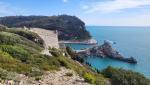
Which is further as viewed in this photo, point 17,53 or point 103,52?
point 103,52

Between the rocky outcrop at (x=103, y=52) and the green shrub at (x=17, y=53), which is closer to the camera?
the green shrub at (x=17, y=53)

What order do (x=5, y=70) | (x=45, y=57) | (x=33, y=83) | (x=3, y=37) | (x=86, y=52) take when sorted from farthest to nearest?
(x=86, y=52)
(x=3, y=37)
(x=45, y=57)
(x=5, y=70)
(x=33, y=83)

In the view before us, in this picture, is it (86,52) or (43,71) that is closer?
Result: (43,71)

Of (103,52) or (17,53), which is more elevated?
(17,53)

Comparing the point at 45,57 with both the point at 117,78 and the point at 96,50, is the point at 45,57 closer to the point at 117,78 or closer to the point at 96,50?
the point at 117,78

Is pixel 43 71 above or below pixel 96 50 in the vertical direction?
above

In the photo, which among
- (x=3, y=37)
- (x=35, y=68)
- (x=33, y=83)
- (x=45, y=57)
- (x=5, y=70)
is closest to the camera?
(x=33, y=83)

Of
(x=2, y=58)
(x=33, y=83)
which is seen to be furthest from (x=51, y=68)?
(x=33, y=83)

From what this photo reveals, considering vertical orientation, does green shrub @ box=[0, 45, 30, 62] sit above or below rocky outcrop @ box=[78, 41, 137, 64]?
above

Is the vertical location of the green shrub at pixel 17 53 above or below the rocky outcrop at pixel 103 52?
above

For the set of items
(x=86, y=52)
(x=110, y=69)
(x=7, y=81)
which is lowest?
(x=86, y=52)
